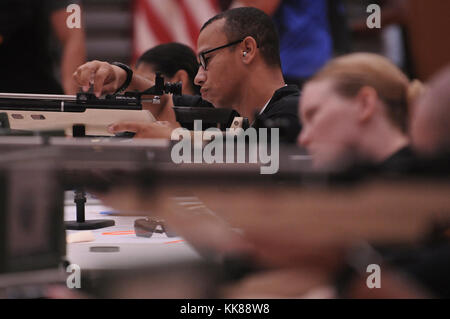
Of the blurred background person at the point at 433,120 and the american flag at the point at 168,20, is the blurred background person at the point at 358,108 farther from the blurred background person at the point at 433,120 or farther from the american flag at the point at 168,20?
the american flag at the point at 168,20

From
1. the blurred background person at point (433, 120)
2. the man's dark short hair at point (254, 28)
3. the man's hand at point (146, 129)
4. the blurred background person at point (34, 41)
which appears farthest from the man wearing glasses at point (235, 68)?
the blurred background person at point (433, 120)

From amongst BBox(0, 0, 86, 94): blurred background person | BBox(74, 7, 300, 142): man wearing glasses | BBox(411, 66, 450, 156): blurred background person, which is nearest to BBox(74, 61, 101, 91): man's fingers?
BBox(74, 7, 300, 142): man wearing glasses

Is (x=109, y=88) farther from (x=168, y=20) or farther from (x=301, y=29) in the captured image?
(x=168, y=20)

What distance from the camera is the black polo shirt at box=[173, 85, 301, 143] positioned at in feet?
2.21

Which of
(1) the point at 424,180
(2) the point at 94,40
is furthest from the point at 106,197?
(2) the point at 94,40

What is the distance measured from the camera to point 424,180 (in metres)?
0.56

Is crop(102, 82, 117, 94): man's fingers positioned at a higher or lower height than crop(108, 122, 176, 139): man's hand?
higher


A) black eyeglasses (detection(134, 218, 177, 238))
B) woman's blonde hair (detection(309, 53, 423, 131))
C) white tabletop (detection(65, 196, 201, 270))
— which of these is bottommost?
white tabletop (detection(65, 196, 201, 270))

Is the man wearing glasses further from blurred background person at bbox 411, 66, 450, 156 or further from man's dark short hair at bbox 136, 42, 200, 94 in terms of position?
blurred background person at bbox 411, 66, 450, 156

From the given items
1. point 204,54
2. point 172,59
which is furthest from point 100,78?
point 172,59

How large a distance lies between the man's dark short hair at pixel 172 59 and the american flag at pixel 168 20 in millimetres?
20

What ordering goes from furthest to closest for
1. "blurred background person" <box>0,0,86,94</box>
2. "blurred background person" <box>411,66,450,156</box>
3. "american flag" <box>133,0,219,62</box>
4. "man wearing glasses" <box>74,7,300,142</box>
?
"american flag" <box>133,0,219,62</box> < "blurred background person" <box>0,0,86,94</box> < "man wearing glasses" <box>74,7,300,142</box> < "blurred background person" <box>411,66,450,156</box>

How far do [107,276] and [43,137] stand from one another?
8.7 inches
